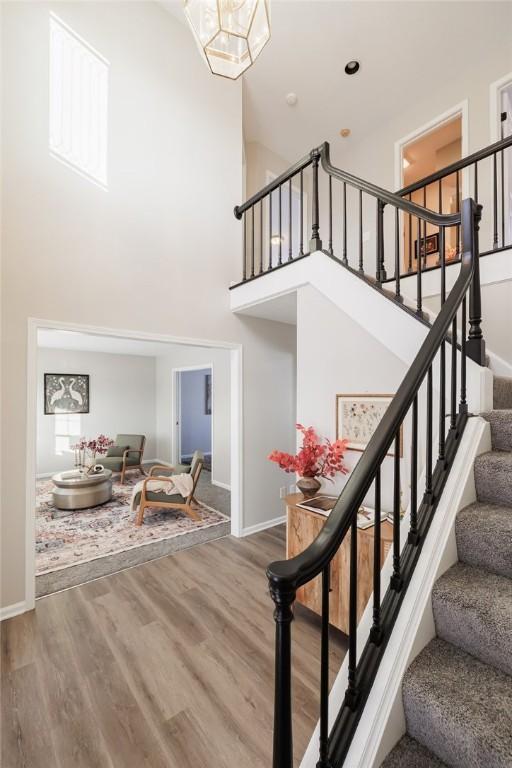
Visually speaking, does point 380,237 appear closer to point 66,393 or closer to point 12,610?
point 12,610

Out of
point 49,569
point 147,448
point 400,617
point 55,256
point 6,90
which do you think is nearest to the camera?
point 400,617

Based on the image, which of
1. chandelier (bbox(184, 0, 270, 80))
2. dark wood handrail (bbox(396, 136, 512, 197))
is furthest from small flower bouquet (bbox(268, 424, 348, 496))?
chandelier (bbox(184, 0, 270, 80))

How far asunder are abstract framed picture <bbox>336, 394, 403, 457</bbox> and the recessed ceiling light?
421 centimetres

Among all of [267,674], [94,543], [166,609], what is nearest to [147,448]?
[94,543]

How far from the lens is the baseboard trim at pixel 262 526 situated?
13.0ft

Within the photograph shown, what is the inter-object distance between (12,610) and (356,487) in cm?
295

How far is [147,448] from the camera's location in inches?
325

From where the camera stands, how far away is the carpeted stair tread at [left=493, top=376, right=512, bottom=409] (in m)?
1.93

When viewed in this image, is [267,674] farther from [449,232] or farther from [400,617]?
[449,232]

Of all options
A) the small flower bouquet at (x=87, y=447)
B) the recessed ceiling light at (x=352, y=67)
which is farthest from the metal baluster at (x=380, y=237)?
the small flower bouquet at (x=87, y=447)

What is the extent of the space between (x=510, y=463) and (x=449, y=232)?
545cm

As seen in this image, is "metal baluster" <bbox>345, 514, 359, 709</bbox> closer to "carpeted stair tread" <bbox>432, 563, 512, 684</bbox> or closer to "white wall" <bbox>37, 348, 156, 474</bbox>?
"carpeted stair tread" <bbox>432, 563, 512, 684</bbox>

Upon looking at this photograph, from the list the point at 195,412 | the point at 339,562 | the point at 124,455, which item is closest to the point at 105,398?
the point at 124,455

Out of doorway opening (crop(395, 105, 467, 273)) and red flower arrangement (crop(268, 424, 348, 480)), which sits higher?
doorway opening (crop(395, 105, 467, 273))
